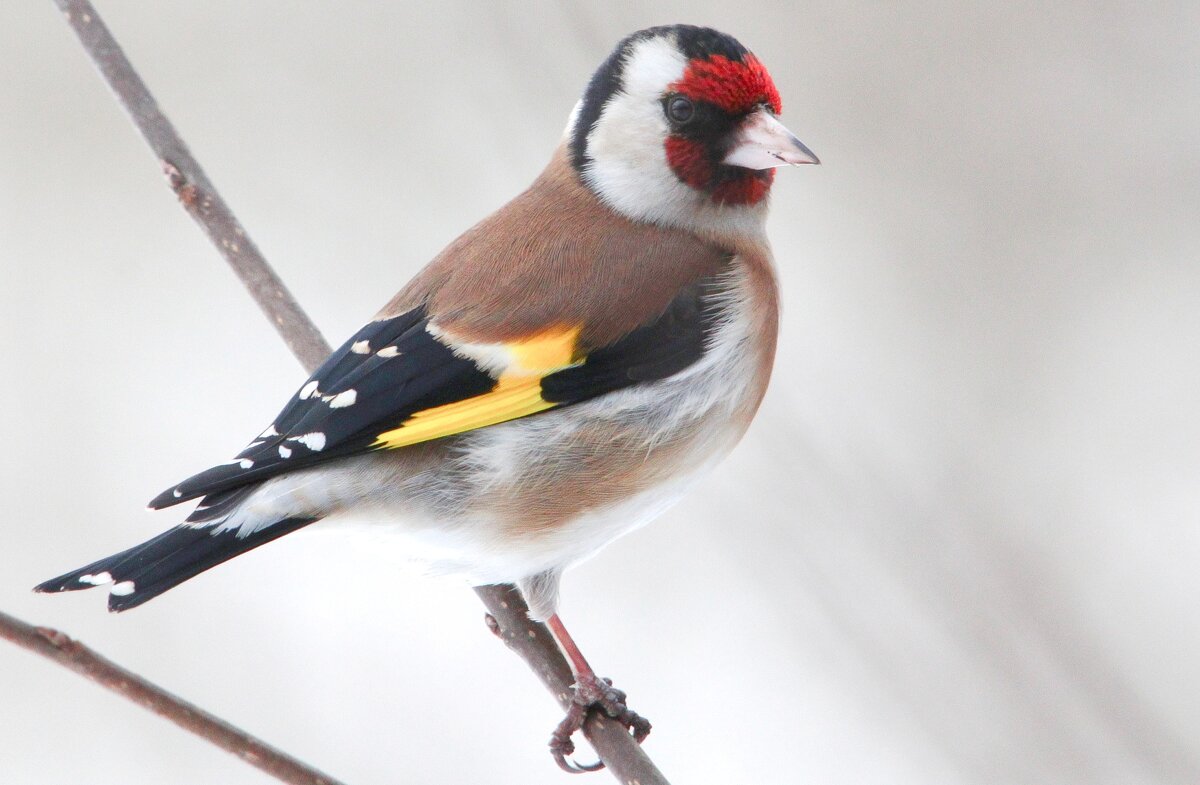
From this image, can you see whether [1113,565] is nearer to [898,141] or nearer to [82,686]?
[898,141]

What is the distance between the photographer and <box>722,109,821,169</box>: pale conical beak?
2.56 m

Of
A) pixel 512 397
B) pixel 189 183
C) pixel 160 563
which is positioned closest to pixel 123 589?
pixel 160 563

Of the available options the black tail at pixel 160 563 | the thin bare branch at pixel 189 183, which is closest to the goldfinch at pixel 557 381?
the black tail at pixel 160 563

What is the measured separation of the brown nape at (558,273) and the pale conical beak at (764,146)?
0.66 feet

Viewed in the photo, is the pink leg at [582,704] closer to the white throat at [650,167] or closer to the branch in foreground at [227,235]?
the branch in foreground at [227,235]

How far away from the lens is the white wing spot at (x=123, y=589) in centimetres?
213

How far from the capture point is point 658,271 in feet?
8.68

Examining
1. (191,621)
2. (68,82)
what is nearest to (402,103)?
(68,82)

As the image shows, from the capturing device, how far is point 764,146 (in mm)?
2654

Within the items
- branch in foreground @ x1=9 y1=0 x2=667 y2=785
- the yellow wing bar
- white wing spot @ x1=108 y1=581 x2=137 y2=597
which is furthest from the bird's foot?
white wing spot @ x1=108 y1=581 x2=137 y2=597

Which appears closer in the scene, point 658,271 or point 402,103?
point 658,271

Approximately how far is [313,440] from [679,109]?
1.10 m

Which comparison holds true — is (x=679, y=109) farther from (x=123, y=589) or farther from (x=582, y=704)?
(x=123, y=589)

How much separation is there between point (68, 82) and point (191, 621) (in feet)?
6.88
